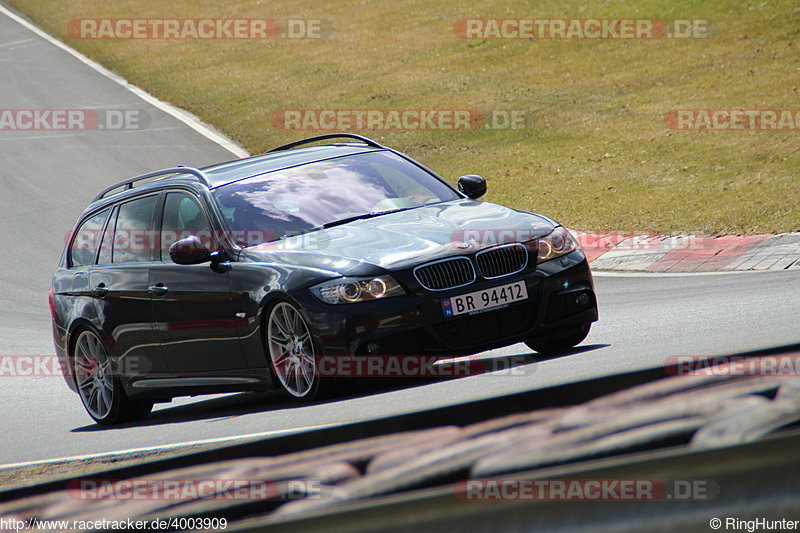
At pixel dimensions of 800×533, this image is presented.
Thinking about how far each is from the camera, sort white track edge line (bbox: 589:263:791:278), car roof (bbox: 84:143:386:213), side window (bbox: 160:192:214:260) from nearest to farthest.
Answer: side window (bbox: 160:192:214:260) < car roof (bbox: 84:143:386:213) < white track edge line (bbox: 589:263:791:278)

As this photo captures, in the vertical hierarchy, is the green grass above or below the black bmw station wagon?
above

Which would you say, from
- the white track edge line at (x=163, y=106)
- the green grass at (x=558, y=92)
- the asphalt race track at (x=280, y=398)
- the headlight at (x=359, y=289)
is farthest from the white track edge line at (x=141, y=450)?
the white track edge line at (x=163, y=106)

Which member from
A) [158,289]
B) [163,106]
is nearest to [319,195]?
[158,289]

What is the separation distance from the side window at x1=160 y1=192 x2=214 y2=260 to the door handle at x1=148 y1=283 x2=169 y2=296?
0.67ft

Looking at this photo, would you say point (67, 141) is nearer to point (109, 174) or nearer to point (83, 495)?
point (109, 174)

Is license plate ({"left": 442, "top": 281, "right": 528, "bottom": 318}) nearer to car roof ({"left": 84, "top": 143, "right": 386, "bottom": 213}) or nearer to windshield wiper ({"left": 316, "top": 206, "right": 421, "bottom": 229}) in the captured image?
windshield wiper ({"left": 316, "top": 206, "right": 421, "bottom": 229})

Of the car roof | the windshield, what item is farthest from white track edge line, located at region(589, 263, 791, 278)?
the car roof

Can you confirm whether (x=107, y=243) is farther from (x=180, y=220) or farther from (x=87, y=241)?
(x=180, y=220)

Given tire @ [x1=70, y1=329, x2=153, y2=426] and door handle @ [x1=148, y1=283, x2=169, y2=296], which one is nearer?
door handle @ [x1=148, y1=283, x2=169, y2=296]

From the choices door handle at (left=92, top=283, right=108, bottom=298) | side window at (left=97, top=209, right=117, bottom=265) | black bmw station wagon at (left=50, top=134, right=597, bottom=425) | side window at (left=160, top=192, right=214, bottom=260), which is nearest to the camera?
black bmw station wagon at (left=50, top=134, right=597, bottom=425)

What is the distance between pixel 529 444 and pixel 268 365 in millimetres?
5385

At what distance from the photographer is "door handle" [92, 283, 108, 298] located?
8.69m

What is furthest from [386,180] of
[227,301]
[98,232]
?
[98,232]

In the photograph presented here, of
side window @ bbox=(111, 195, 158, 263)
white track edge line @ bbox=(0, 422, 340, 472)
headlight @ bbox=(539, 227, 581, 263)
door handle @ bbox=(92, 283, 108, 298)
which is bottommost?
white track edge line @ bbox=(0, 422, 340, 472)
